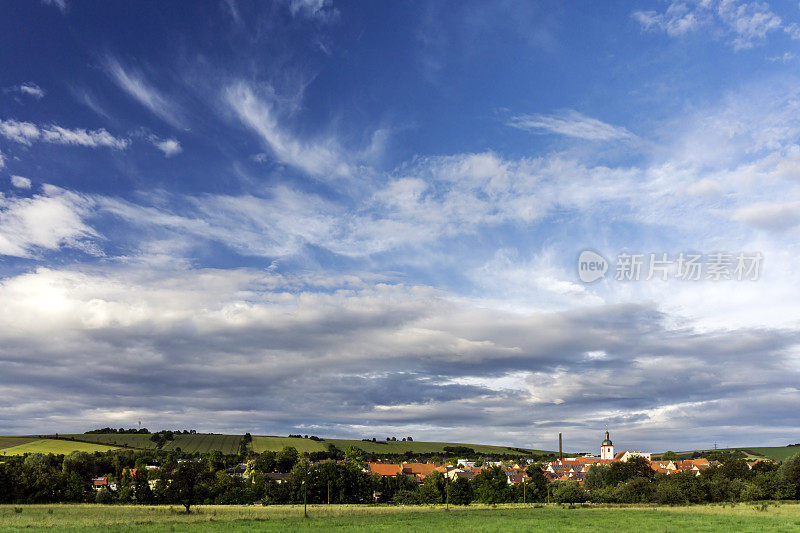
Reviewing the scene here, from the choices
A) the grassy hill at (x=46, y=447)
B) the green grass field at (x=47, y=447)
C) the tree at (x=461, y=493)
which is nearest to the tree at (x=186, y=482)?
the tree at (x=461, y=493)

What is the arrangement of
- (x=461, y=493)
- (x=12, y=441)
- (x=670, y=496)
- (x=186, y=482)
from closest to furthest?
(x=186, y=482)
(x=670, y=496)
(x=461, y=493)
(x=12, y=441)

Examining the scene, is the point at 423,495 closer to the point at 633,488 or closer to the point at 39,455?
the point at 633,488

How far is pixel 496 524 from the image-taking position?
54.2 m

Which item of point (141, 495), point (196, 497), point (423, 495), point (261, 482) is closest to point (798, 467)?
point (423, 495)

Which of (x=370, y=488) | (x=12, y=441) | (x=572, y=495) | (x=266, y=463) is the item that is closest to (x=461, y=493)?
(x=370, y=488)

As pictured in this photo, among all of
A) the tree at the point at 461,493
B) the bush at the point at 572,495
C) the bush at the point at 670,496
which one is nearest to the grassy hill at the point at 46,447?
the tree at the point at 461,493

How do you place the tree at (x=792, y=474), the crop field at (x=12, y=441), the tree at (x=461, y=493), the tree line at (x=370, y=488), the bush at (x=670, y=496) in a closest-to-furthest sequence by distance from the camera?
the tree line at (x=370, y=488), the bush at (x=670, y=496), the tree at (x=461, y=493), the tree at (x=792, y=474), the crop field at (x=12, y=441)

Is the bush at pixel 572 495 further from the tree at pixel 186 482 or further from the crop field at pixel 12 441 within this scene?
the crop field at pixel 12 441

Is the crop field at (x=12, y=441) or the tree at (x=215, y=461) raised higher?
the crop field at (x=12, y=441)

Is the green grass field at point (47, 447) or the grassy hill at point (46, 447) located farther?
the green grass field at point (47, 447)

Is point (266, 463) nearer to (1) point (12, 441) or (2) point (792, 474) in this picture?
(1) point (12, 441)

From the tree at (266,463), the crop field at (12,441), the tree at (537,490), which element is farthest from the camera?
the crop field at (12,441)

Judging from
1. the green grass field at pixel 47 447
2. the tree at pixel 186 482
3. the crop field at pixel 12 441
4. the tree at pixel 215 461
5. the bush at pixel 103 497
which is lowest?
the tree at pixel 215 461

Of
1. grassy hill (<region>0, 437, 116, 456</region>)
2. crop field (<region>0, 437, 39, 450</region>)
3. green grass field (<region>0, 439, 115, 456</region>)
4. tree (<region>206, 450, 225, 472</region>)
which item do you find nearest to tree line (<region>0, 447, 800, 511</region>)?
tree (<region>206, 450, 225, 472</region>)
